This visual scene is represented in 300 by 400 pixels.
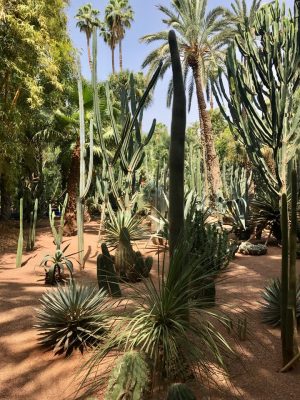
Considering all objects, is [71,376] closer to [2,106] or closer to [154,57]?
[2,106]

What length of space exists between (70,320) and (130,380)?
4.76 feet

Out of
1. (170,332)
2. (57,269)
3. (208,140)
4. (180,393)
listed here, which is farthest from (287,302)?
(208,140)

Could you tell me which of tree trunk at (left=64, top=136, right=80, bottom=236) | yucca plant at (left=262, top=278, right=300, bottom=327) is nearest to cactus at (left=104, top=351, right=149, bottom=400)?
yucca plant at (left=262, top=278, right=300, bottom=327)

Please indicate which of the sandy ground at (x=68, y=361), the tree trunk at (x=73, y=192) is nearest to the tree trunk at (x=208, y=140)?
the tree trunk at (x=73, y=192)

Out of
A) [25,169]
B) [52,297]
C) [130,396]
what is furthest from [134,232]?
[25,169]

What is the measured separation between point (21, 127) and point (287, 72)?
329 inches

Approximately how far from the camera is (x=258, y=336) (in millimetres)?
4020

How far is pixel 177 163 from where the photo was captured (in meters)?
3.79

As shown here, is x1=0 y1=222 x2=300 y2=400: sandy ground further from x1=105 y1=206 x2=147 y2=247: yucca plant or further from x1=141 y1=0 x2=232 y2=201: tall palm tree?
x1=141 y1=0 x2=232 y2=201: tall palm tree

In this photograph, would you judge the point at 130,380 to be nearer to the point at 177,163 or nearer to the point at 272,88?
the point at 177,163

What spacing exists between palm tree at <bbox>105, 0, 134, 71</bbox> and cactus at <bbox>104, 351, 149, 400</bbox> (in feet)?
120

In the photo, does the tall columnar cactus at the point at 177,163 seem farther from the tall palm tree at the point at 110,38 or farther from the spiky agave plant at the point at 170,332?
the tall palm tree at the point at 110,38

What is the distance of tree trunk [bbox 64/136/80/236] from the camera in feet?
44.4

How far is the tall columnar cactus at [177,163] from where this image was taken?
3689 mm
